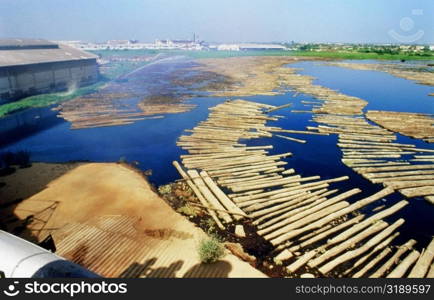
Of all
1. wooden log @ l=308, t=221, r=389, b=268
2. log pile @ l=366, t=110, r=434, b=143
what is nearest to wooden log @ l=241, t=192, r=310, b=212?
wooden log @ l=308, t=221, r=389, b=268

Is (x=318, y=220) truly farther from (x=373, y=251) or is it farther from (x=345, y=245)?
(x=373, y=251)

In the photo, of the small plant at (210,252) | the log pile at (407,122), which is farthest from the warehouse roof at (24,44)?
the log pile at (407,122)

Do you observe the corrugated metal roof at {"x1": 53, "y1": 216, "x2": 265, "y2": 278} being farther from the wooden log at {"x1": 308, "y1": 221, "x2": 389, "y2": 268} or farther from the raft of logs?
the wooden log at {"x1": 308, "y1": 221, "x2": 389, "y2": 268}

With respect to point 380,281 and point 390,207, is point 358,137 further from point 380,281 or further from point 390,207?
point 380,281

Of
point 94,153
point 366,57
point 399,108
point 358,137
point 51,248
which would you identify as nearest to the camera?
point 51,248

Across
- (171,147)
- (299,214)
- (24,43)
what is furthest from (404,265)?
(24,43)

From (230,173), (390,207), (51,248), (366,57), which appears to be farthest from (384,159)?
(366,57)
